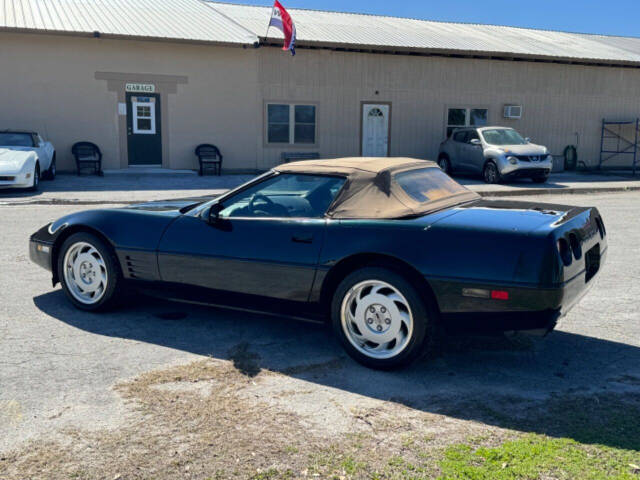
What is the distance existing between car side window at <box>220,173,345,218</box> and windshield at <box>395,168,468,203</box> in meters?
0.47

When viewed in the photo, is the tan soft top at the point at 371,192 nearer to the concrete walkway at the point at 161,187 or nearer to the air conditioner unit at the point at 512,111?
the concrete walkway at the point at 161,187

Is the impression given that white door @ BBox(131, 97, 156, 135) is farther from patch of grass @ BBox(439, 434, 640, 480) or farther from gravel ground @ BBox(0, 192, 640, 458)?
patch of grass @ BBox(439, 434, 640, 480)

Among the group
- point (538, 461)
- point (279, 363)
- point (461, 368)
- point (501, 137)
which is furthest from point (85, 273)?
point (501, 137)

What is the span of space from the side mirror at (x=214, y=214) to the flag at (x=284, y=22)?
1448 centimetres

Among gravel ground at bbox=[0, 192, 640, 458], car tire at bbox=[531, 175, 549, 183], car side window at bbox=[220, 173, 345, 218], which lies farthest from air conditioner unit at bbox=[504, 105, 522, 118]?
car side window at bbox=[220, 173, 345, 218]

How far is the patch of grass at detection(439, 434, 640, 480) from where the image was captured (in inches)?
115

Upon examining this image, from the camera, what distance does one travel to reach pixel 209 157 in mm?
19641

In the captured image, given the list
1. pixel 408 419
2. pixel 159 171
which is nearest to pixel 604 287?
pixel 408 419

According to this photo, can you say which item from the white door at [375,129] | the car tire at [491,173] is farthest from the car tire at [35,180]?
the car tire at [491,173]

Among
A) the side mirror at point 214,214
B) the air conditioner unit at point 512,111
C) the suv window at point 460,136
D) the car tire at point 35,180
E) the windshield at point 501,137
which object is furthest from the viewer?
the air conditioner unit at point 512,111

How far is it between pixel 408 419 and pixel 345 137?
1885cm

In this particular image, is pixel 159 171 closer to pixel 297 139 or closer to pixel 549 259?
pixel 297 139

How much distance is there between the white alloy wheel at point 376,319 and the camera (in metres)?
4.12

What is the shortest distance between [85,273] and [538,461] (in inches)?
152
